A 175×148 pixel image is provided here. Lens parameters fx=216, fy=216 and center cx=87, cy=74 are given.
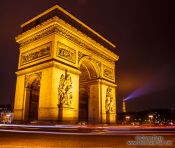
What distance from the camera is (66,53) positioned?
20.3 metres

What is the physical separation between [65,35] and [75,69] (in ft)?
11.1

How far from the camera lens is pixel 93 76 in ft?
82.2

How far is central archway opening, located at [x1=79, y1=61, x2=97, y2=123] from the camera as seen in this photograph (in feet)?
82.2

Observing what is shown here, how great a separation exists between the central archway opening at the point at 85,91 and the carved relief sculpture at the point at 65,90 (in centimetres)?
565

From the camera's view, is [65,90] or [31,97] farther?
[31,97]

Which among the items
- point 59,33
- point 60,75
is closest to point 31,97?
point 60,75

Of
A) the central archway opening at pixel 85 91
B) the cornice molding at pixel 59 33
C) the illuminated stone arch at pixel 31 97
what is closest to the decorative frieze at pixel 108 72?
the central archway opening at pixel 85 91

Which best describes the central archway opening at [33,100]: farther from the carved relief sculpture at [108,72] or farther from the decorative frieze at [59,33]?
the carved relief sculpture at [108,72]

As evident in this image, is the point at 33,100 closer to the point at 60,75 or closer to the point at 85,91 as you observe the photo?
the point at 60,75

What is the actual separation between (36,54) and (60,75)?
3.74 m

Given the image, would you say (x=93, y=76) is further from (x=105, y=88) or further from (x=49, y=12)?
(x=49, y=12)

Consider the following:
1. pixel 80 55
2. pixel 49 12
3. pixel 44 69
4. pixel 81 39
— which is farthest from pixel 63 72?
pixel 49 12

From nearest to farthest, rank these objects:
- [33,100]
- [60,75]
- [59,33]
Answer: [60,75], [59,33], [33,100]

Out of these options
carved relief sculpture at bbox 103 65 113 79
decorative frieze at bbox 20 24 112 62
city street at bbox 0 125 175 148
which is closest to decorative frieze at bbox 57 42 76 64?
decorative frieze at bbox 20 24 112 62
